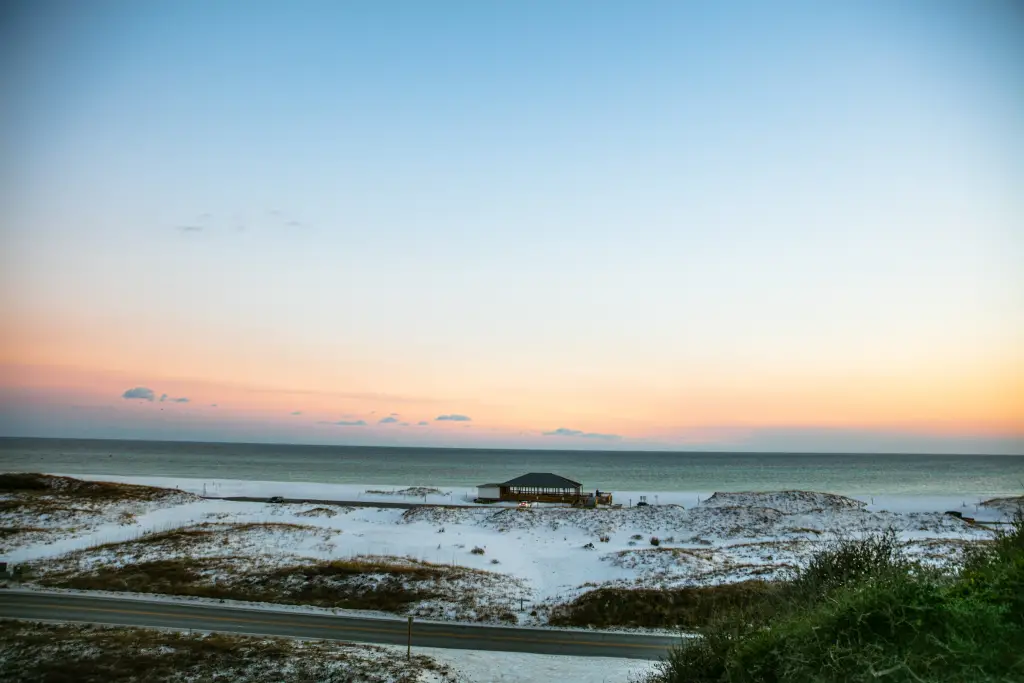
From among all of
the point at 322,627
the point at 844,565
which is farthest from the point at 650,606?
the point at 844,565

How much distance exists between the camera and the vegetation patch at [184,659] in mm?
20422

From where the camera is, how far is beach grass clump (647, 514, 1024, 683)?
8.56 m

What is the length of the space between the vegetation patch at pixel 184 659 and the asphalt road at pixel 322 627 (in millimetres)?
1870

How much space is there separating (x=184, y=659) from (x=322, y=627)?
628 centimetres

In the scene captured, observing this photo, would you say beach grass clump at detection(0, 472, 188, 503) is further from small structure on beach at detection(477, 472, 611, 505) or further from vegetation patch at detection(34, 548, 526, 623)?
small structure on beach at detection(477, 472, 611, 505)

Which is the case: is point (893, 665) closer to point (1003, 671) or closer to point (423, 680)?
point (1003, 671)

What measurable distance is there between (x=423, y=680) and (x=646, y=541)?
30901 mm

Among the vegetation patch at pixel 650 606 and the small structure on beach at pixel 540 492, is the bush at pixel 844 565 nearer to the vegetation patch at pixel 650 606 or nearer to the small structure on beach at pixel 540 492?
the vegetation patch at pixel 650 606

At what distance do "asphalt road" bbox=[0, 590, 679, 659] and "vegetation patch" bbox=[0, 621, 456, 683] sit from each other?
1870mm

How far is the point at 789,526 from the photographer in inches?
2094

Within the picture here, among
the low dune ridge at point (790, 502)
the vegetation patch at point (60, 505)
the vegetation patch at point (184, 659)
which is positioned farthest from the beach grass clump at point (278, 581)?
the low dune ridge at point (790, 502)

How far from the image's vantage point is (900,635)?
381 inches

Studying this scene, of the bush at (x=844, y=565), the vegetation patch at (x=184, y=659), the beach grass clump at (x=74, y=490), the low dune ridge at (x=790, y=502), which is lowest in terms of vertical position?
the low dune ridge at (x=790, y=502)

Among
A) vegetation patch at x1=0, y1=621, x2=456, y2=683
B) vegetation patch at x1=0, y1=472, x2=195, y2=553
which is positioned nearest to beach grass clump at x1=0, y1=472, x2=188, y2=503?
vegetation patch at x1=0, y1=472, x2=195, y2=553
